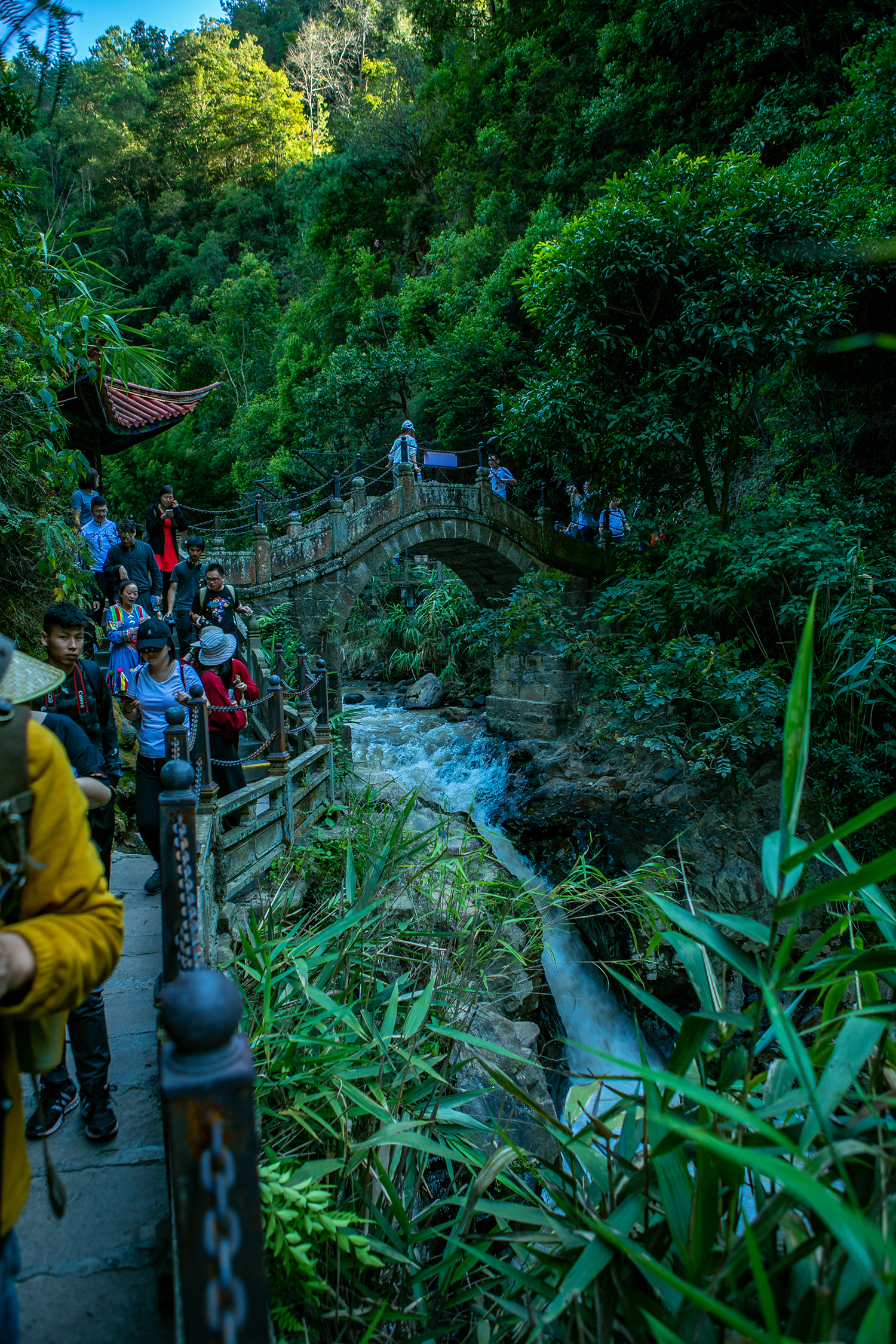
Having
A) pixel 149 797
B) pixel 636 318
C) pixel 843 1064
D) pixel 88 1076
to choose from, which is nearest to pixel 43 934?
pixel 843 1064

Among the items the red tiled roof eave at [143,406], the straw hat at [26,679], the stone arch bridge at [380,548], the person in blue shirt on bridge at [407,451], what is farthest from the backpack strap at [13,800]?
the person in blue shirt on bridge at [407,451]

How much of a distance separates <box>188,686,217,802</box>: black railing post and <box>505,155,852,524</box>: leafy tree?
6972mm

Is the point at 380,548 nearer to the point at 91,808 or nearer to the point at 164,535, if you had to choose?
the point at 164,535

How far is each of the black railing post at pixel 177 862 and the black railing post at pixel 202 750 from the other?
2000 mm

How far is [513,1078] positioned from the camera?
395 cm

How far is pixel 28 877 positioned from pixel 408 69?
3035 centimetres

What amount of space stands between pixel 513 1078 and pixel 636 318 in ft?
30.3

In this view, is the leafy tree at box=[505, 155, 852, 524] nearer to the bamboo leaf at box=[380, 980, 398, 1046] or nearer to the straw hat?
the bamboo leaf at box=[380, 980, 398, 1046]

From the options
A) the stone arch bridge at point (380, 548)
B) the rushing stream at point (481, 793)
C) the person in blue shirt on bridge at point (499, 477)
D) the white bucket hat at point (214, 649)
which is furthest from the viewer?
the person in blue shirt on bridge at point (499, 477)

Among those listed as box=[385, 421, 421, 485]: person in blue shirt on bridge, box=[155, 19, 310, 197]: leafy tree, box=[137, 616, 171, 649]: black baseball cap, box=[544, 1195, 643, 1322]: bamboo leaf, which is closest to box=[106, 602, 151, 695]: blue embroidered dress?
box=[137, 616, 171, 649]: black baseball cap

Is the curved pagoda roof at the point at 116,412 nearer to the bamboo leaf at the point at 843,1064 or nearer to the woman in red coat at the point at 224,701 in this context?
the woman in red coat at the point at 224,701

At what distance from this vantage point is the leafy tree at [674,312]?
27.6 feet

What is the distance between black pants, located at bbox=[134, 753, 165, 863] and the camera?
11.9 ft

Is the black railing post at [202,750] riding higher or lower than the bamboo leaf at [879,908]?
higher
